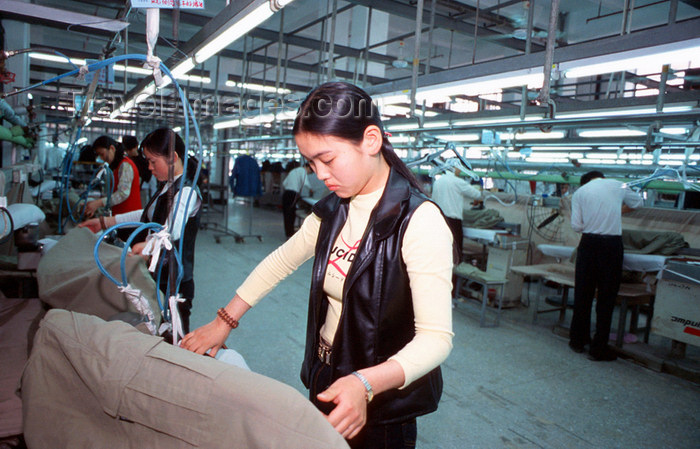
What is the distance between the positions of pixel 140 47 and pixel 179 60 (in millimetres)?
5813

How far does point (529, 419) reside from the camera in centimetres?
259

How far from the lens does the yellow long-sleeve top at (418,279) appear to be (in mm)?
892

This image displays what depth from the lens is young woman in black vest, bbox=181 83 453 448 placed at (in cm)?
92

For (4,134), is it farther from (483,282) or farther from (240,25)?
(483,282)

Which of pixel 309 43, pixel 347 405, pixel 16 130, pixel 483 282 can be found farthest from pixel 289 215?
pixel 347 405

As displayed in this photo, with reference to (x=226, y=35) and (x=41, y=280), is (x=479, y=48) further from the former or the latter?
(x=41, y=280)

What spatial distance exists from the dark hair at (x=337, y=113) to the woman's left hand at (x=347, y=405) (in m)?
0.54

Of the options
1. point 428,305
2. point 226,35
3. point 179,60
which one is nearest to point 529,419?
point 428,305

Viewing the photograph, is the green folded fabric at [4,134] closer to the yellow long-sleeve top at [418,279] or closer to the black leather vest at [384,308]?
the yellow long-sleeve top at [418,279]

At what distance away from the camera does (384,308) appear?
1010 millimetres

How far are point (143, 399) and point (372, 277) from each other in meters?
0.55

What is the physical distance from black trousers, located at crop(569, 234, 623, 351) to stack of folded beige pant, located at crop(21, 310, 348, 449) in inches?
144

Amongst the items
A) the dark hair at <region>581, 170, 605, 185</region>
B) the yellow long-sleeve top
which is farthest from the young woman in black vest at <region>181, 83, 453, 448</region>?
the dark hair at <region>581, 170, 605, 185</region>

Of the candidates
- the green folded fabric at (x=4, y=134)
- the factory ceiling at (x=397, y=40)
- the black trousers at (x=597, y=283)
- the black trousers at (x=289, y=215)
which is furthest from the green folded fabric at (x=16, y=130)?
the black trousers at (x=597, y=283)
